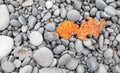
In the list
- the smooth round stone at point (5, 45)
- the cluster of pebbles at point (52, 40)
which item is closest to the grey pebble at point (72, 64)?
the cluster of pebbles at point (52, 40)

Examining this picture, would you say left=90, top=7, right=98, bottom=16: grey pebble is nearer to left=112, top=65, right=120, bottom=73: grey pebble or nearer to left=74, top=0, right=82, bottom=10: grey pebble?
left=74, top=0, right=82, bottom=10: grey pebble

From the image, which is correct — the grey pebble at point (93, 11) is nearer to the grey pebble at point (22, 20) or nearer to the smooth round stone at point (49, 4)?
the smooth round stone at point (49, 4)

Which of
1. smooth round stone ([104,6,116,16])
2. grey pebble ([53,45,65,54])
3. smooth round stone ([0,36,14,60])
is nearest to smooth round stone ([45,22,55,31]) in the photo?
grey pebble ([53,45,65,54])

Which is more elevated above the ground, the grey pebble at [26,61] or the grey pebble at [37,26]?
the grey pebble at [37,26]

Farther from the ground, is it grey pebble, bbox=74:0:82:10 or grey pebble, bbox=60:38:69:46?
grey pebble, bbox=74:0:82:10

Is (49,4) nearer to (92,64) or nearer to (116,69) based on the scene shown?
(92,64)

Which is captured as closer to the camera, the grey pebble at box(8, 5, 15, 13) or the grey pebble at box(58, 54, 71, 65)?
the grey pebble at box(58, 54, 71, 65)

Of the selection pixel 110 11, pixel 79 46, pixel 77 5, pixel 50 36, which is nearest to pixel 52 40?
pixel 50 36

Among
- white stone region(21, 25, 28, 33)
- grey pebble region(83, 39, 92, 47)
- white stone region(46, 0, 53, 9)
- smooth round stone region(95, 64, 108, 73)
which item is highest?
white stone region(46, 0, 53, 9)
